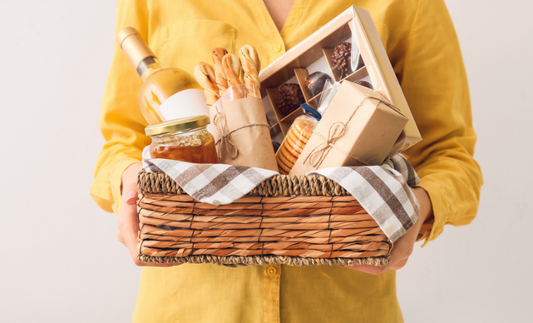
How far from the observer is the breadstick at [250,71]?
0.56m

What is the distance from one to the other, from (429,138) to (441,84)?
0.11 meters

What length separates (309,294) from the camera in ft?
2.18

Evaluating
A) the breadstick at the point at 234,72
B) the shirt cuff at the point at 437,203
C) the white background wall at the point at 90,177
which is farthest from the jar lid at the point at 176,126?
the white background wall at the point at 90,177

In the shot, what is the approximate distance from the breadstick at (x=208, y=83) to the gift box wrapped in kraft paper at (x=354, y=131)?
165mm

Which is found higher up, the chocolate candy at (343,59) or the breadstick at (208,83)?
the breadstick at (208,83)

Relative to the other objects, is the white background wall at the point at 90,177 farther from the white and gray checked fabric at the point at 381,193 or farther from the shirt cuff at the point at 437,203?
the white and gray checked fabric at the point at 381,193

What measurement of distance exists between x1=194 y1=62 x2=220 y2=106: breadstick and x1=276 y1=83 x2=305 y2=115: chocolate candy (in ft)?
0.44

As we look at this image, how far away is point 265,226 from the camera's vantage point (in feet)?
1.44

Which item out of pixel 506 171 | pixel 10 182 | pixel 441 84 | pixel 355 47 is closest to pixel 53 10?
pixel 10 182

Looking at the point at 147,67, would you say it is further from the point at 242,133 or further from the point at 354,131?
the point at 354,131

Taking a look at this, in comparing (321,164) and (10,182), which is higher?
(10,182)

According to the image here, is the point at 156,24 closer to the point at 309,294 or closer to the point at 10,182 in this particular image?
the point at 309,294

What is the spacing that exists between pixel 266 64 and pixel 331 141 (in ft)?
0.98

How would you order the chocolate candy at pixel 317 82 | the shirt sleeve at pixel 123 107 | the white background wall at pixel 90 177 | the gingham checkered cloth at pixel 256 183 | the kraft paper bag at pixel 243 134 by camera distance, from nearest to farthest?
the gingham checkered cloth at pixel 256 183 < the kraft paper bag at pixel 243 134 < the chocolate candy at pixel 317 82 < the shirt sleeve at pixel 123 107 < the white background wall at pixel 90 177
